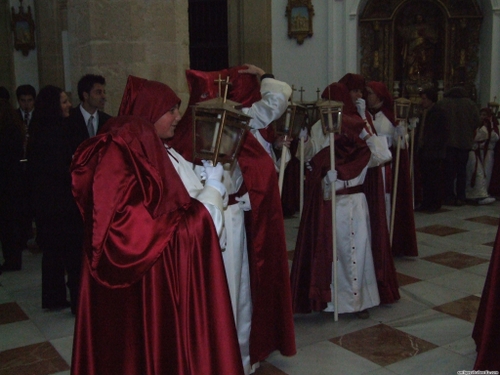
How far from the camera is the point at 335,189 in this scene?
156 inches

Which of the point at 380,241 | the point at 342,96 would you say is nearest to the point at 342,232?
the point at 380,241

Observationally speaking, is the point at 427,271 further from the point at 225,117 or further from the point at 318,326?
the point at 225,117

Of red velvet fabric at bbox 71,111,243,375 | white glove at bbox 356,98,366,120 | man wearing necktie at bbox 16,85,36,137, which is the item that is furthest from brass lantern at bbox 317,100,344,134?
man wearing necktie at bbox 16,85,36,137

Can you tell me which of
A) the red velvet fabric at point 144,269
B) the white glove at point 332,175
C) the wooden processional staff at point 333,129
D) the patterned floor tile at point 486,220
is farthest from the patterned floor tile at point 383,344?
the patterned floor tile at point 486,220

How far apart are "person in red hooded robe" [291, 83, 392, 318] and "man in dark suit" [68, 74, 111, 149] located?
1.65 metres

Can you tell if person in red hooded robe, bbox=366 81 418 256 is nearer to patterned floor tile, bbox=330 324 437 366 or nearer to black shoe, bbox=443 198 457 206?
patterned floor tile, bbox=330 324 437 366

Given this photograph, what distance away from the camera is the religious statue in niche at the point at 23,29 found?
1020cm

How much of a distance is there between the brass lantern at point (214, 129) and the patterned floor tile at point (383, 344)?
171 cm

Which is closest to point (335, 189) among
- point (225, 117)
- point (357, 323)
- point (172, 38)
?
point (357, 323)

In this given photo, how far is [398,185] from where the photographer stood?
18.6ft

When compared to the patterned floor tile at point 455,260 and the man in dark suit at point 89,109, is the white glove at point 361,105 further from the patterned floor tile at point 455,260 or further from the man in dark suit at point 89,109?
the man in dark suit at point 89,109

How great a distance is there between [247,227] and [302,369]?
2.79 ft

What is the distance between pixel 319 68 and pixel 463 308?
7.66 m

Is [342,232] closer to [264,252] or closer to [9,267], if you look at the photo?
[264,252]
